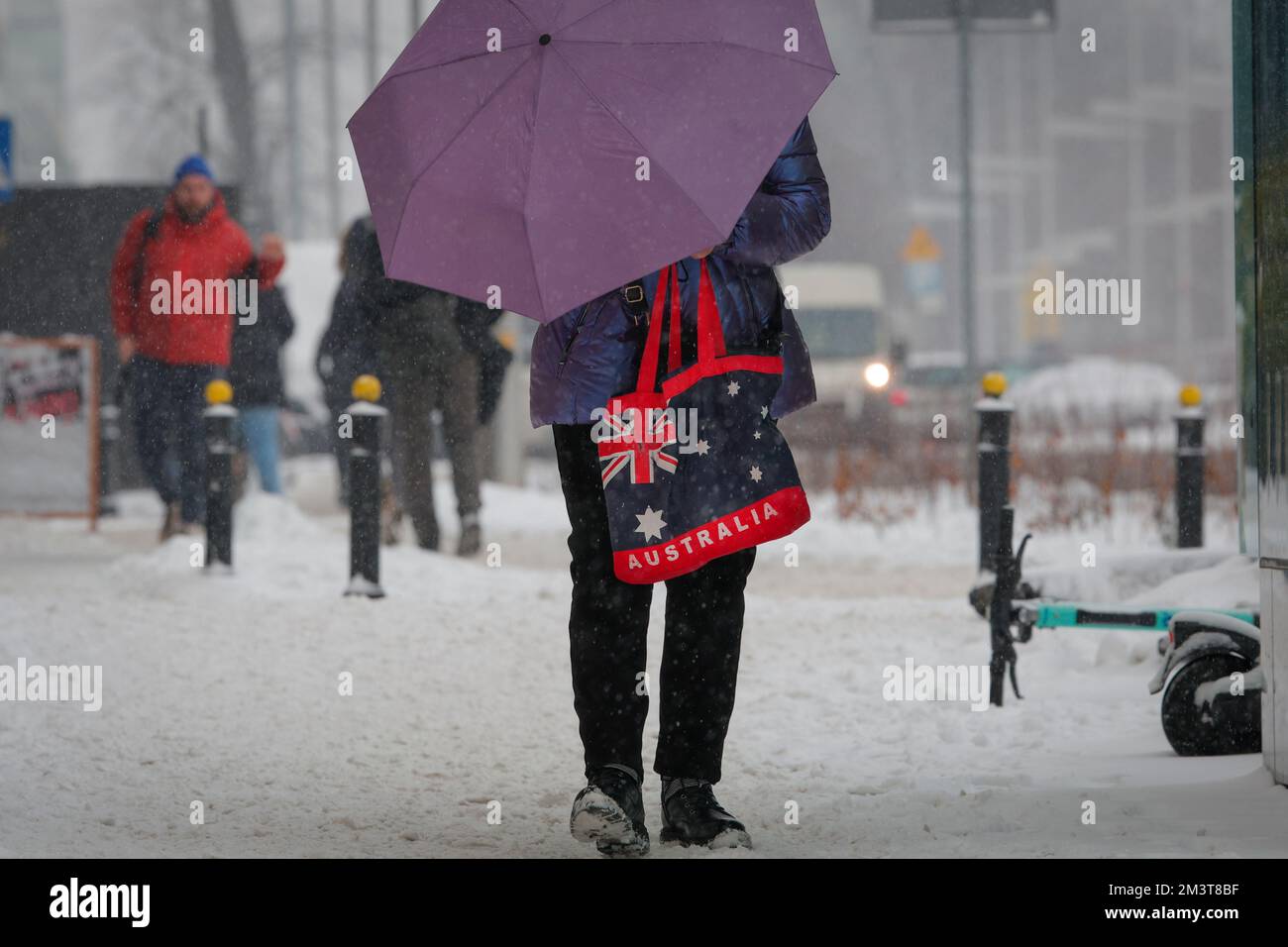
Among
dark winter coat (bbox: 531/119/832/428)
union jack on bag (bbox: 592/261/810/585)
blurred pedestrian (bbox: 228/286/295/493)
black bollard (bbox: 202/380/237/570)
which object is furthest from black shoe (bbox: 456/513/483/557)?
union jack on bag (bbox: 592/261/810/585)

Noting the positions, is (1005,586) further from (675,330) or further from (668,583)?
(675,330)

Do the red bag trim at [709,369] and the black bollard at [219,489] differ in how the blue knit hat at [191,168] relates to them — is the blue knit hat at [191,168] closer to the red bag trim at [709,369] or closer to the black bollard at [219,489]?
the black bollard at [219,489]

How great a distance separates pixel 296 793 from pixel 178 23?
26.6 m

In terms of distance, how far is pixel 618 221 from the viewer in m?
3.78

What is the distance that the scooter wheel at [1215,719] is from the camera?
5.11m

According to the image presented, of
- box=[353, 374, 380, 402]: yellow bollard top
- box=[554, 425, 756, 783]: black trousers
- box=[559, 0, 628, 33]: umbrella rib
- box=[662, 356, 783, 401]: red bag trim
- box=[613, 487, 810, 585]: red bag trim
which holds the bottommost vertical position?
box=[554, 425, 756, 783]: black trousers

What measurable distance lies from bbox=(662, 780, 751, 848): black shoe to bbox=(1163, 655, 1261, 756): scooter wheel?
1.71 metres

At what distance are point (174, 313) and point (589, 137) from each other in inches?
305

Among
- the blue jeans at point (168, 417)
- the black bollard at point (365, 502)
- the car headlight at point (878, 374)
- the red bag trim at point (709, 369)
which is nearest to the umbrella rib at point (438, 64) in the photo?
the red bag trim at point (709, 369)

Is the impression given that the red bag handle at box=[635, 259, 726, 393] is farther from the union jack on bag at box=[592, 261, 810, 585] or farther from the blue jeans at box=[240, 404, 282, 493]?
the blue jeans at box=[240, 404, 282, 493]

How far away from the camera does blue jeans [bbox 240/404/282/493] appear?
1297 cm

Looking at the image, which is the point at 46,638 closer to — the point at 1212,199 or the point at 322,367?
the point at 322,367

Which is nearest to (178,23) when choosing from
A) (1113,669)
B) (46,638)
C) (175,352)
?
(175,352)

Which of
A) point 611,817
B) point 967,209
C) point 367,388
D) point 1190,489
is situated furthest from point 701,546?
point 967,209
